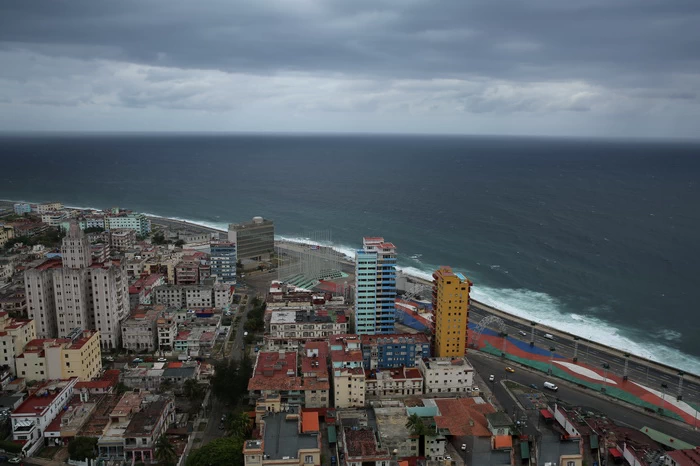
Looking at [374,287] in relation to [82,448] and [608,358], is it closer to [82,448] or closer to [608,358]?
[608,358]

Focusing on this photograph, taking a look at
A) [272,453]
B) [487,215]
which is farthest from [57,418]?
[487,215]

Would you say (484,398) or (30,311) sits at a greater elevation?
(30,311)

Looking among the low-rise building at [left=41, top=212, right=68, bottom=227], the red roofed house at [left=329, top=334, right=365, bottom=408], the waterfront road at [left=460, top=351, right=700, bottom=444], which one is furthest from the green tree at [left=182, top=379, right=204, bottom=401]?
the low-rise building at [left=41, top=212, right=68, bottom=227]

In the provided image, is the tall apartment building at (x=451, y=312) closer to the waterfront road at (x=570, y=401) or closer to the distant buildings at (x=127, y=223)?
the waterfront road at (x=570, y=401)

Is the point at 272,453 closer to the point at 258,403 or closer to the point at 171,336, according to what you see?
the point at 258,403

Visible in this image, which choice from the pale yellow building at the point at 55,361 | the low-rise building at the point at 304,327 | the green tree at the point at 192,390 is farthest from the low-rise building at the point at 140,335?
the low-rise building at the point at 304,327

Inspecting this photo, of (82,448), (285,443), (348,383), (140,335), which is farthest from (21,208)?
(285,443)
